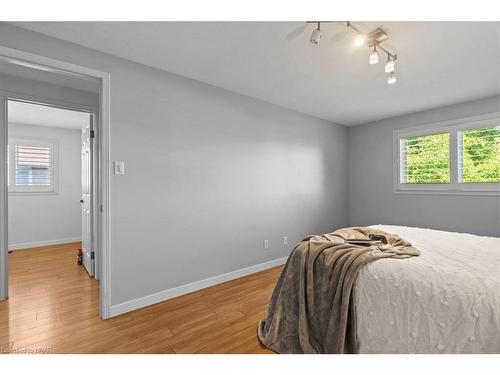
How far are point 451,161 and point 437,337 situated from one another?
330 centimetres

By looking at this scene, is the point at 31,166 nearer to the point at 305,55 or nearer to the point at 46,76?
the point at 46,76

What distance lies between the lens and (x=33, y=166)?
5.01 meters

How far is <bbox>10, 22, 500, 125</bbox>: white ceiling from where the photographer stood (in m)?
1.90

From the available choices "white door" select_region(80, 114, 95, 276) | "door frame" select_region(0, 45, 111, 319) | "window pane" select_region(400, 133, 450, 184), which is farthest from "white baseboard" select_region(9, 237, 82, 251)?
"window pane" select_region(400, 133, 450, 184)

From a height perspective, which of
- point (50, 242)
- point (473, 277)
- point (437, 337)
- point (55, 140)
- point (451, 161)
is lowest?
point (50, 242)

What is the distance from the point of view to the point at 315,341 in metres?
1.67

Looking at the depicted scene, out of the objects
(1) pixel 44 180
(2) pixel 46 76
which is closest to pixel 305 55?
(2) pixel 46 76

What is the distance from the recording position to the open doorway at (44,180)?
471cm

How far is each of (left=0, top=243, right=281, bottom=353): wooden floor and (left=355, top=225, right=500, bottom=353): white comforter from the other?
2.67 feet

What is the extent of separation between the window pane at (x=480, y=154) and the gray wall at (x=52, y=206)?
7052mm

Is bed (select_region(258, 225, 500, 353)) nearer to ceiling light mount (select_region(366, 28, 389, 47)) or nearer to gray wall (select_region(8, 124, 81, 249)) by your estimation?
ceiling light mount (select_region(366, 28, 389, 47))

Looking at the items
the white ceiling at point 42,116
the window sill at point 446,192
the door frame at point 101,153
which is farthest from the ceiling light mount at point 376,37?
the white ceiling at point 42,116
